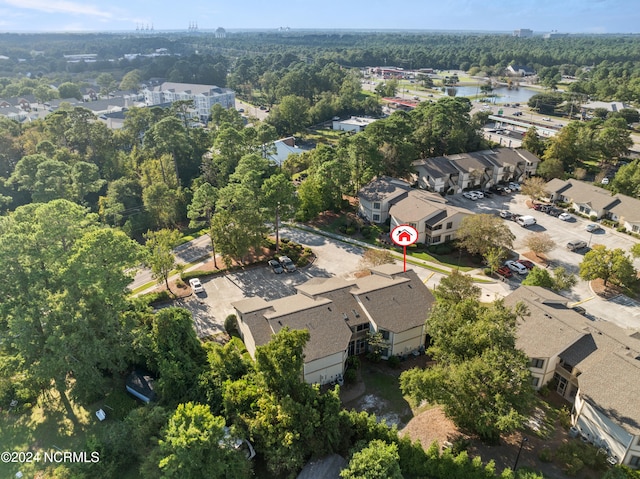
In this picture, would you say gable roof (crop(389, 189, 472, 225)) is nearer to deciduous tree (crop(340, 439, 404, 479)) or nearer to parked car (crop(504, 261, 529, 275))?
parked car (crop(504, 261, 529, 275))

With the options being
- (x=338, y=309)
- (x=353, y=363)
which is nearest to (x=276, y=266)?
(x=338, y=309)

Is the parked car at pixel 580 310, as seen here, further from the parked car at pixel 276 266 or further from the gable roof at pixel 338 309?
the parked car at pixel 276 266

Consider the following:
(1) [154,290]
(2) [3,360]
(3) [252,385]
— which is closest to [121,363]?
(2) [3,360]

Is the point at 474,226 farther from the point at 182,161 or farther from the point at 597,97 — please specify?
the point at 597,97

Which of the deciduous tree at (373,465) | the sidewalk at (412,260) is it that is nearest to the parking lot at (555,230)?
the sidewalk at (412,260)

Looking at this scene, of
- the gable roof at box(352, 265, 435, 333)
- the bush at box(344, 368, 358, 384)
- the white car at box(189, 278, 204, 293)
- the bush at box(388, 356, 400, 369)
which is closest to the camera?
the bush at box(344, 368, 358, 384)

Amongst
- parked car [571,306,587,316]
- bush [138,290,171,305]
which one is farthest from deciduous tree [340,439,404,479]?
parked car [571,306,587,316]
